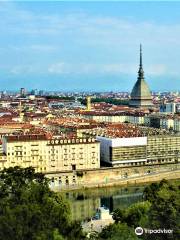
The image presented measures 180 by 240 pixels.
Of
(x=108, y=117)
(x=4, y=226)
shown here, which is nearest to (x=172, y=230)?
(x=4, y=226)

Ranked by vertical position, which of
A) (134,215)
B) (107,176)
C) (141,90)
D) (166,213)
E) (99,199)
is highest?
(141,90)

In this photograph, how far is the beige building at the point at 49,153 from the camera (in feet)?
91.4

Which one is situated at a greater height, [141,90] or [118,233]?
[141,90]

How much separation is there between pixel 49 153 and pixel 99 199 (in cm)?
531

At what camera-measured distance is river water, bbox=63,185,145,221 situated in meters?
21.7

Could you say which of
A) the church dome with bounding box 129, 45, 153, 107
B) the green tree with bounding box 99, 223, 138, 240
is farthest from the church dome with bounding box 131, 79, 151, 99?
the green tree with bounding box 99, 223, 138, 240

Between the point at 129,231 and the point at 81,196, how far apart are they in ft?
40.2

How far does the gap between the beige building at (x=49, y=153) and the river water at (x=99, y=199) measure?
2851 millimetres

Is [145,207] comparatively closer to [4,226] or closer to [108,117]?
[4,226]

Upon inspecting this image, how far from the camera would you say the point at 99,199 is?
78.5 ft

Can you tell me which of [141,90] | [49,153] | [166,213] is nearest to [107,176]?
[49,153]

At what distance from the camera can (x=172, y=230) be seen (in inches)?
484

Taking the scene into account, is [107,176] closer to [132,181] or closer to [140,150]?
[132,181]

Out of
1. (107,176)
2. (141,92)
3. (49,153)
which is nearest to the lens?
(107,176)
